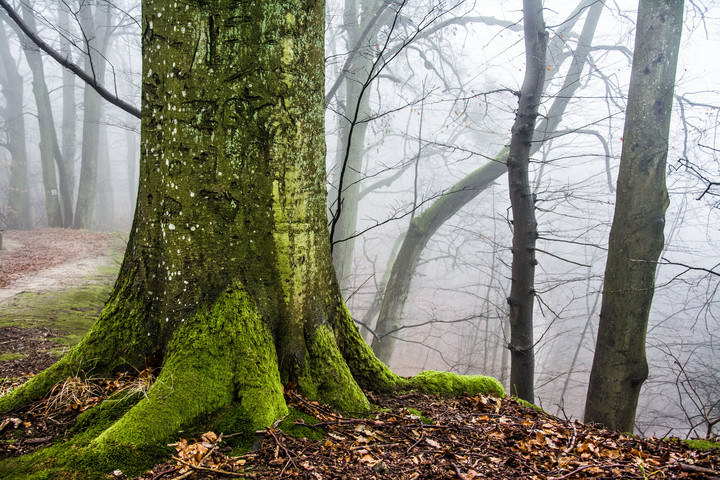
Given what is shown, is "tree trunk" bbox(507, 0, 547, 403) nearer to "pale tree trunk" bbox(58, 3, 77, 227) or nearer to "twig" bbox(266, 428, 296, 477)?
"twig" bbox(266, 428, 296, 477)

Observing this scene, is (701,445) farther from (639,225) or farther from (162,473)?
(162,473)

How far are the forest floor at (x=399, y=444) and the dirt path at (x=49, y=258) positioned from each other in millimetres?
4496

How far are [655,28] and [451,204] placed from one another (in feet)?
15.0

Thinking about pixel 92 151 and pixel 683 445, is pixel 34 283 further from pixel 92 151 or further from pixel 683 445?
pixel 92 151

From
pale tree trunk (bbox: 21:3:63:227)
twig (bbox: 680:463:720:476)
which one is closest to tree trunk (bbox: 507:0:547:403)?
twig (bbox: 680:463:720:476)

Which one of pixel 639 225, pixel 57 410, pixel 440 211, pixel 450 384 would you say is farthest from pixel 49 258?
pixel 639 225

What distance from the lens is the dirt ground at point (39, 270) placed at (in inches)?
152

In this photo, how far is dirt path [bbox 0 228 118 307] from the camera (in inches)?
277

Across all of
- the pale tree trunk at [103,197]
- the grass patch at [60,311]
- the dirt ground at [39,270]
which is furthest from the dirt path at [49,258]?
the pale tree trunk at [103,197]

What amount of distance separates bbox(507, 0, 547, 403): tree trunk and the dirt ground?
495cm

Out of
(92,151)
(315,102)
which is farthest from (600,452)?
(92,151)

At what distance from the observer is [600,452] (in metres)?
2.35

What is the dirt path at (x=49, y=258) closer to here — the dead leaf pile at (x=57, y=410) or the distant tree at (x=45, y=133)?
the distant tree at (x=45, y=133)

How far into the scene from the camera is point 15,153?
17.0 m
